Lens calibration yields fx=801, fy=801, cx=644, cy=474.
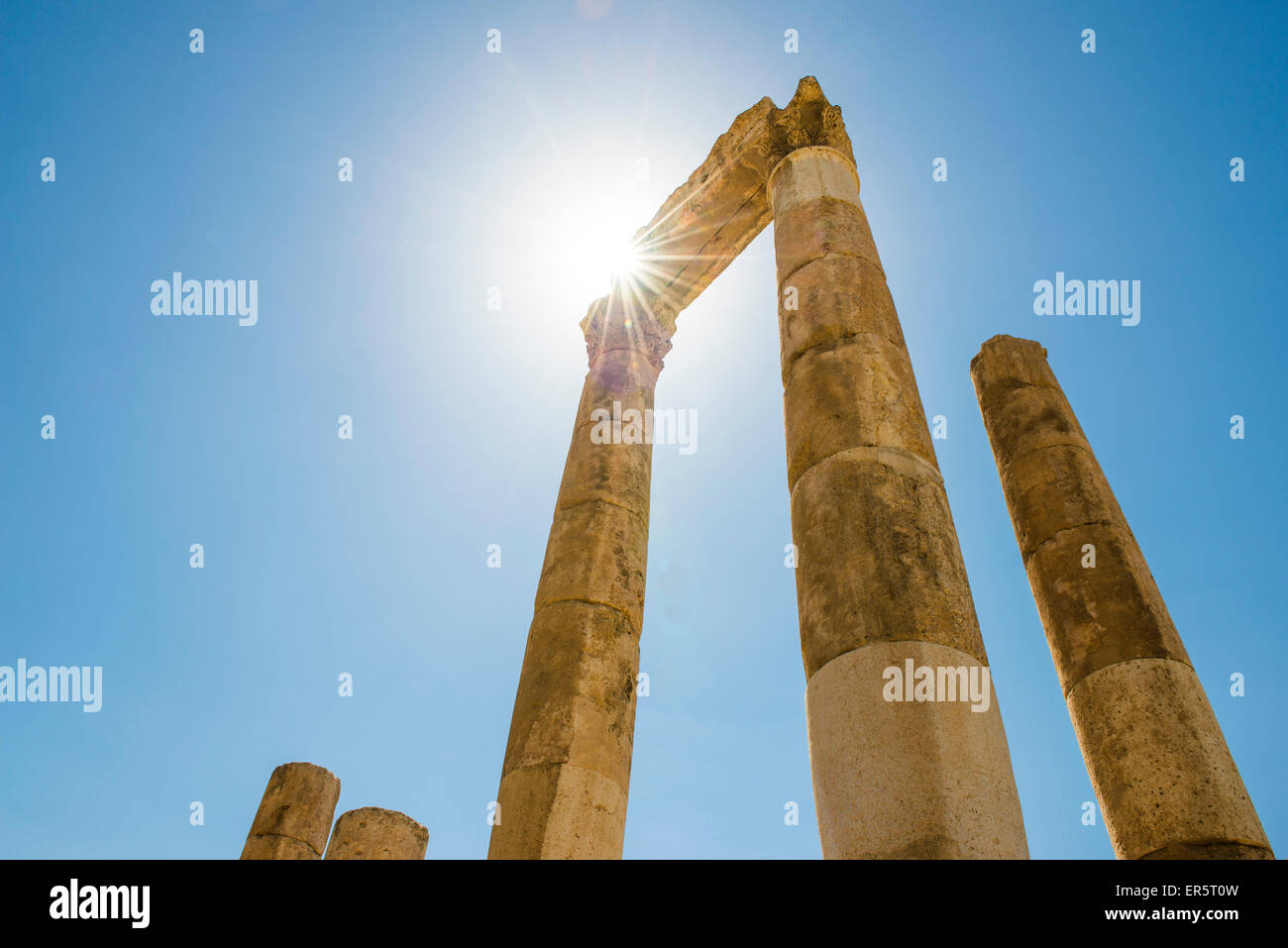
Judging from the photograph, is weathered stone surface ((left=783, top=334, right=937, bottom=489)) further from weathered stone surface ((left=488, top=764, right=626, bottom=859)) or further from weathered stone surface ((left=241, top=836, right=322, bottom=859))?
weathered stone surface ((left=241, top=836, right=322, bottom=859))

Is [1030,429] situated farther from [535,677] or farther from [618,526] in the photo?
[535,677]

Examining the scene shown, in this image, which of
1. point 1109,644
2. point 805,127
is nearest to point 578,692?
point 1109,644

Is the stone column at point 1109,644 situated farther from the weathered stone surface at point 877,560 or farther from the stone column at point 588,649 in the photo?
the stone column at point 588,649

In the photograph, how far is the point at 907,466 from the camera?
6.59m

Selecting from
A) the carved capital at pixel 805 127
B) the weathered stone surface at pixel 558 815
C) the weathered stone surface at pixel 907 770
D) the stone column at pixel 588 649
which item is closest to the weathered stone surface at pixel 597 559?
the stone column at pixel 588 649

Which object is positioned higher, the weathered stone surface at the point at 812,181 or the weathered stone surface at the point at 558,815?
the weathered stone surface at the point at 812,181

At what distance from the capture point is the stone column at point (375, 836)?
13055 mm

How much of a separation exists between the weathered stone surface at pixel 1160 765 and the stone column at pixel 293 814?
1262 cm

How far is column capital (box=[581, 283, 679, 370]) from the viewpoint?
1378 cm

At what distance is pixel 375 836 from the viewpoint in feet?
43.5

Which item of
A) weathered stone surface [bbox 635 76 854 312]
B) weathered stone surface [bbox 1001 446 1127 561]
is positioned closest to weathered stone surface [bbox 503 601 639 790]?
weathered stone surface [bbox 1001 446 1127 561]
